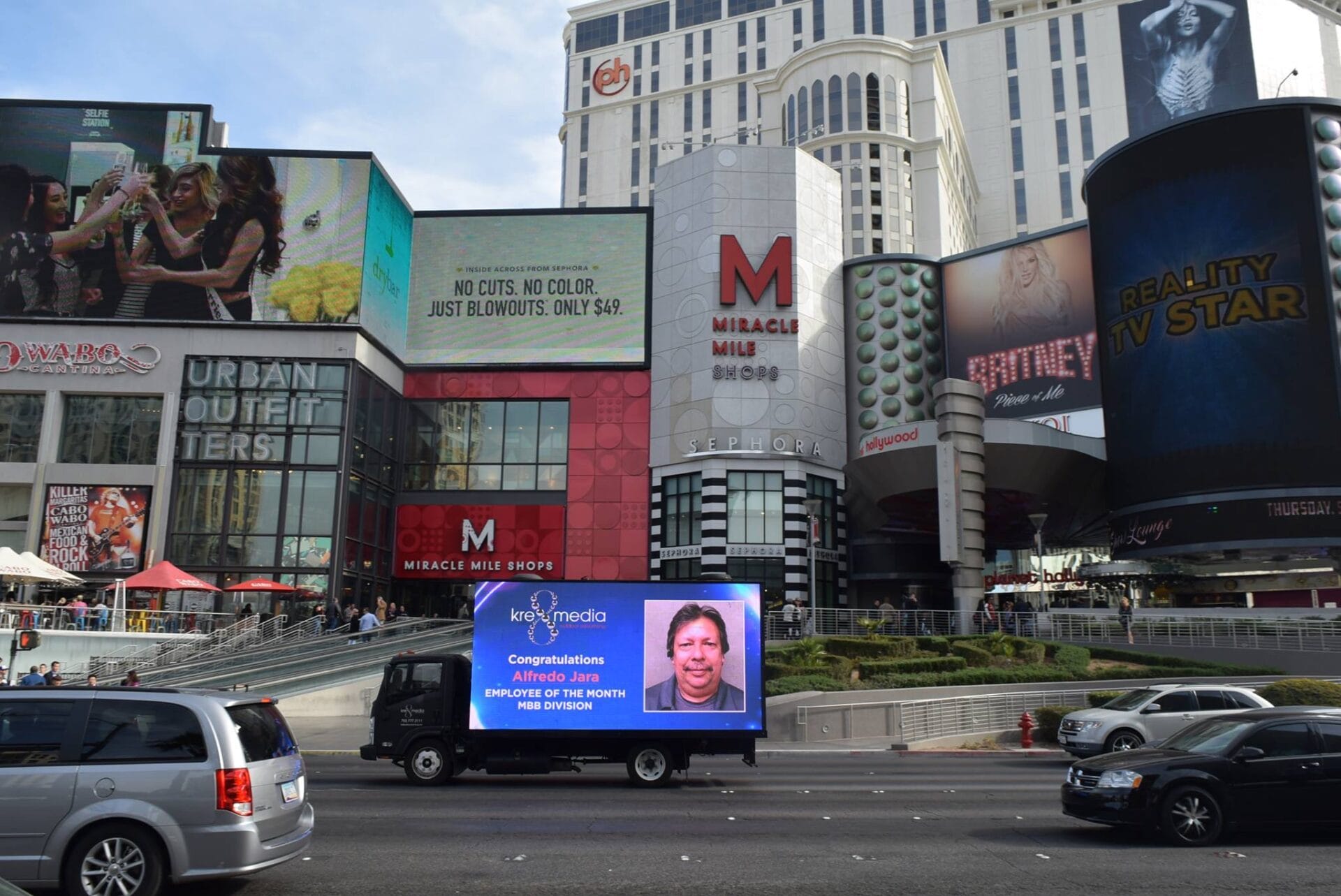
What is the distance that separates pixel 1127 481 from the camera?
48812 millimetres

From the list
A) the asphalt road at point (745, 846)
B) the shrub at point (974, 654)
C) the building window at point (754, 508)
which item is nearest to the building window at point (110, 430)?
the building window at point (754, 508)

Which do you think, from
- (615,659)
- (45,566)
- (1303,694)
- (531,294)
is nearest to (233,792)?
(615,659)

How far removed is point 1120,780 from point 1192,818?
2.86 feet

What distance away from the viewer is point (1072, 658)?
117 feet

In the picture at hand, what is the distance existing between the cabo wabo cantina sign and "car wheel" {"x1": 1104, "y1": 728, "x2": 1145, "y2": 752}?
37.0 m

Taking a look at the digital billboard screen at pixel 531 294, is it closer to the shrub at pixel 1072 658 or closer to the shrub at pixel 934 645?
the shrub at pixel 934 645

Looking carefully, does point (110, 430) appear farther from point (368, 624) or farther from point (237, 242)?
point (368, 624)

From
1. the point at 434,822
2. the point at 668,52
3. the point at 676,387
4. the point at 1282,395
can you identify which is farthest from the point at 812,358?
the point at 668,52

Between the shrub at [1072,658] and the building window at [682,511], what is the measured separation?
2064 cm

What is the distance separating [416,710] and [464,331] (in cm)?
4200

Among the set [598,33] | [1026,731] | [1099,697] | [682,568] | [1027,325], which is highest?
[598,33]

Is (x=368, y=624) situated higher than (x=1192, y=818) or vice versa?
(x=368, y=624)

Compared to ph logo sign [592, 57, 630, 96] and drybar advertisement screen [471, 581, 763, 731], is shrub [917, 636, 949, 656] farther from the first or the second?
ph logo sign [592, 57, 630, 96]

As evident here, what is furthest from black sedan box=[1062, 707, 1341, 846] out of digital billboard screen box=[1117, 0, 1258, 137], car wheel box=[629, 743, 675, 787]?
digital billboard screen box=[1117, 0, 1258, 137]
